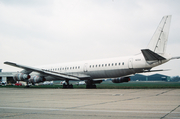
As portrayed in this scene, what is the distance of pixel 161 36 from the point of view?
77.4ft

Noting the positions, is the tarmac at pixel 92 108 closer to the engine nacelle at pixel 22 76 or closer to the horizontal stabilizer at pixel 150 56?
the horizontal stabilizer at pixel 150 56

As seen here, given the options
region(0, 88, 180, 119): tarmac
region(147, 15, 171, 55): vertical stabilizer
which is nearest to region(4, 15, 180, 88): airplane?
region(147, 15, 171, 55): vertical stabilizer

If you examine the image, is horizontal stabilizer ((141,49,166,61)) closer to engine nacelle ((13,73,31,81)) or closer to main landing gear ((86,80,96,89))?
main landing gear ((86,80,96,89))

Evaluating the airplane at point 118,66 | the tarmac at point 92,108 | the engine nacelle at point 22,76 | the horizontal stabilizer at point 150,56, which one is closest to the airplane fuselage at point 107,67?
the airplane at point 118,66

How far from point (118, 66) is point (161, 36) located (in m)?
6.13

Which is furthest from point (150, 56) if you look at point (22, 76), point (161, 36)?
point (22, 76)

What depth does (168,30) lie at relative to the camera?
23.4 meters

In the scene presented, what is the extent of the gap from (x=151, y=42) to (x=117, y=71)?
5391mm

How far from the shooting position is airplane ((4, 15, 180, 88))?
2339 centimetres

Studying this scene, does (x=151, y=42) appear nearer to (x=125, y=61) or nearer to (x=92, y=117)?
(x=125, y=61)

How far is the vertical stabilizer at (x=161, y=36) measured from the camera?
2339cm

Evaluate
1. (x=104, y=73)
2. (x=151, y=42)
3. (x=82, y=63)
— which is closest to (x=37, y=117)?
(x=151, y=42)

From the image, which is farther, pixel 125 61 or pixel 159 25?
pixel 125 61

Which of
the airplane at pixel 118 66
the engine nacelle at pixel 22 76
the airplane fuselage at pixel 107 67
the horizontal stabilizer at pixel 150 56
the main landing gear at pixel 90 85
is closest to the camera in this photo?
the horizontal stabilizer at pixel 150 56
